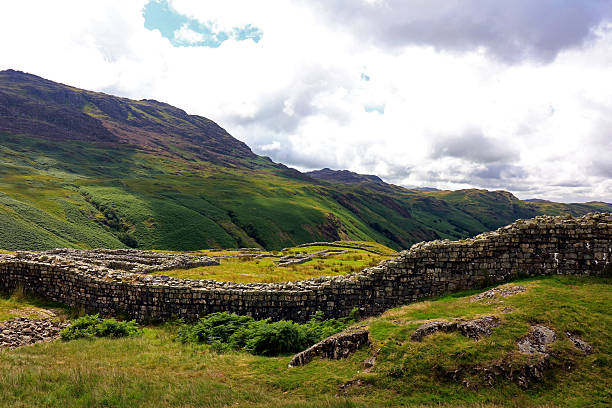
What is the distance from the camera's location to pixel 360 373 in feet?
33.4

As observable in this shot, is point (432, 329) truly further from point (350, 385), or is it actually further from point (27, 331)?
point (27, 331)

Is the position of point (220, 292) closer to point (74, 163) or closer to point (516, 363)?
point (516, 363)

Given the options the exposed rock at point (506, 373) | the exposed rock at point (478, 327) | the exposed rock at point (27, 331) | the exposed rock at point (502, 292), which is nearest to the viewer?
the exposed rock at point (506, 373)

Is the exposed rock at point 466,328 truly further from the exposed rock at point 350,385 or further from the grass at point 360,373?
the exposed rock at point 350,385

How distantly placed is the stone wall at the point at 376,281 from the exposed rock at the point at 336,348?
6162mm

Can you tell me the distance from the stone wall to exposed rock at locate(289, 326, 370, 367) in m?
6.16

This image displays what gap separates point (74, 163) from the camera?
17950cm

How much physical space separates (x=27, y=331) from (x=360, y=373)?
1633cm

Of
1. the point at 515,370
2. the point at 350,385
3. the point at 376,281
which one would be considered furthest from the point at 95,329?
the point at 515,370

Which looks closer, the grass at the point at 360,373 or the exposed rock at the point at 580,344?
the grass at the point at 360,373

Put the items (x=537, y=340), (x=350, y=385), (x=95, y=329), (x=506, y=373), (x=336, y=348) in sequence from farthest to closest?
(x=95, y=329)
(x=336, y=348)
(x=537, y=340)
(x=350, y=385)
(x=506, y=373)

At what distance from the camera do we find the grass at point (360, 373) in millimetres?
8805

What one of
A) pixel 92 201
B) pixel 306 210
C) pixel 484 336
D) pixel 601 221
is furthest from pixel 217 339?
pixel 306 210

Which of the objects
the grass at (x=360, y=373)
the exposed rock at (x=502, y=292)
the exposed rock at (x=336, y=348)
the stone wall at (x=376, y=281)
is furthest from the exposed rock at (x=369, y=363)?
the stone wall at (x=376, y=281)
